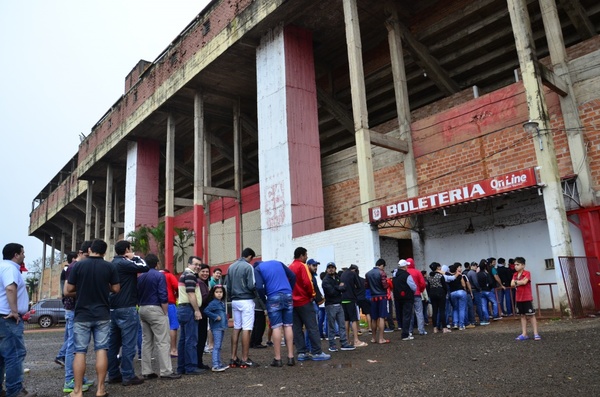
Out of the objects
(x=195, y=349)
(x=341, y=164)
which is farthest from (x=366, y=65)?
(x=195, y=349)

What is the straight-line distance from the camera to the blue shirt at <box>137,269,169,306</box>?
6.22m

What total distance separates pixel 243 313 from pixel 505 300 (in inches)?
330

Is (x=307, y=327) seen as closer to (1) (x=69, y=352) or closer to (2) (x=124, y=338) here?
(2) (x=124, y=338)

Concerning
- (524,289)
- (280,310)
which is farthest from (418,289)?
(280,310)

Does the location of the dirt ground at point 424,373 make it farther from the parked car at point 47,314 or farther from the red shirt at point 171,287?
the parked car at point 47,314

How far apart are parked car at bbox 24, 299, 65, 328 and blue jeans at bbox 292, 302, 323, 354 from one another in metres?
20.1

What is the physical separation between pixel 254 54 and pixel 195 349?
1633 centimetres

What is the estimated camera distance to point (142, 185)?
28875 mm

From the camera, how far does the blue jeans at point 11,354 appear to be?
5234 mm

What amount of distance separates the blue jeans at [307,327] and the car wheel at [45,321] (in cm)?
→ 2045

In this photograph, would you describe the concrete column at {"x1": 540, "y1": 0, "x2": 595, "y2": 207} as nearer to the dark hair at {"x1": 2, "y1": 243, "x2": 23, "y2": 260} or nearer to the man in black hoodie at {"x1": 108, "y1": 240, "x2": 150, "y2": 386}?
the man in black hoodie at {"x1": 108, "y1": 240, "x2": 150, "y2": 386}

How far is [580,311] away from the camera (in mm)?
10469

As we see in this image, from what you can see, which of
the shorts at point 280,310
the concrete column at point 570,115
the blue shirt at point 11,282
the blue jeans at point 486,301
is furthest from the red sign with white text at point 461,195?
the blue shirt at point 11,282

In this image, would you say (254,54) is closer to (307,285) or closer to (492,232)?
(492,232)
